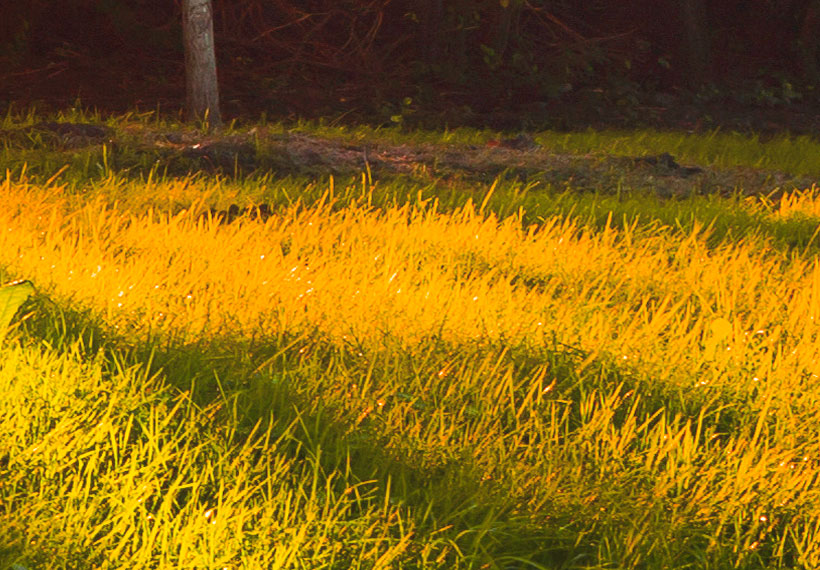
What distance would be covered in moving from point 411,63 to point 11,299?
35.4ft

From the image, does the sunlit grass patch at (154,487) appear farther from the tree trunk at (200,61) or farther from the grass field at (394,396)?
the tree trunk at (200,61)

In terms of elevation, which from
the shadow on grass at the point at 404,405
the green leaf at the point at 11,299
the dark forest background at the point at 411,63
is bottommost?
the dark forest background at the point at 411,63

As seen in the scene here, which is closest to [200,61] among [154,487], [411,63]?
[411,63]

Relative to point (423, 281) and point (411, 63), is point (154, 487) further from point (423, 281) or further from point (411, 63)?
point (411, 63)

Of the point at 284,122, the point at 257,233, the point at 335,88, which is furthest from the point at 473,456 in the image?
the point at 335,88

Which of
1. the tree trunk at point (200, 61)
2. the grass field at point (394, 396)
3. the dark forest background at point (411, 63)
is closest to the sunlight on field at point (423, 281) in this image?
the grass field at point (394, 396)

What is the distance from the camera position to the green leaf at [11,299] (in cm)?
282

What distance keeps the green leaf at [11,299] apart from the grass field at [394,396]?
0.12m

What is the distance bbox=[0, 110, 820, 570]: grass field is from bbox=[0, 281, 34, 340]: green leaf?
121mm

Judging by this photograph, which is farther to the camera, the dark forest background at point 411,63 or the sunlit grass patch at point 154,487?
the dark forest background at point 411,63

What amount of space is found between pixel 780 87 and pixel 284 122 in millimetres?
7360

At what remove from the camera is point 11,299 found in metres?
2.84

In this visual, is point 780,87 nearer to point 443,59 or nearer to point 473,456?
point 443,59

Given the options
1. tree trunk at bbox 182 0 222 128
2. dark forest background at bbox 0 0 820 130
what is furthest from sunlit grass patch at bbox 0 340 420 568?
dark forest background at bbox 0 0 820 130
